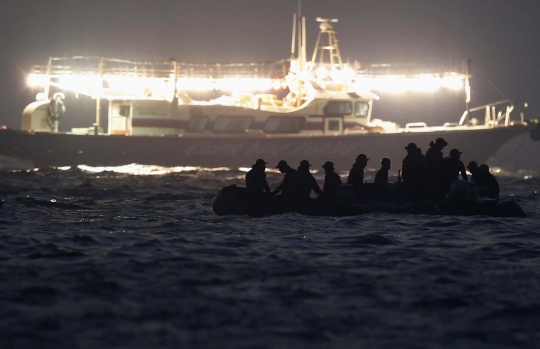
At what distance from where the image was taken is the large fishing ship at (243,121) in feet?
147

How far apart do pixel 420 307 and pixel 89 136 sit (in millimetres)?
36886

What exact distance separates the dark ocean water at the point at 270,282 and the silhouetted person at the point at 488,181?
2.43 meters

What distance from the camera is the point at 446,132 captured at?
45.7m

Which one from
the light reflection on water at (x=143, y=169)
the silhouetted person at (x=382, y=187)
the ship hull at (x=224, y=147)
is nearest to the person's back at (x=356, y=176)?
the silhouetted person at (x=382, y=187)

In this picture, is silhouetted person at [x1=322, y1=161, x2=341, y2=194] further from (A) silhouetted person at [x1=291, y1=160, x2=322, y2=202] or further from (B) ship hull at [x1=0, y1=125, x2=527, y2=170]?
(B) ship hull at [x1=0, y1=125, x2=527, y2=170]

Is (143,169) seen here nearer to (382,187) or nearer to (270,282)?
(382,187)

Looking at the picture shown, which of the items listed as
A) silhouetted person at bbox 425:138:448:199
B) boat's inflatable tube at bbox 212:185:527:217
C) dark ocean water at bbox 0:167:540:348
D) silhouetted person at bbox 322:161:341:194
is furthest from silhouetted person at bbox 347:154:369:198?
silhouetted person at bbox 425:138:448:199

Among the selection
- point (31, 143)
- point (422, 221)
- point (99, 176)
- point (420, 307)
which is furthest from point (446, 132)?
point (420, 307)

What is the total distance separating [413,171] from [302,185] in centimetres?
265

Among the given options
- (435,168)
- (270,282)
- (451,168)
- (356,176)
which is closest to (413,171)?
(435,168)

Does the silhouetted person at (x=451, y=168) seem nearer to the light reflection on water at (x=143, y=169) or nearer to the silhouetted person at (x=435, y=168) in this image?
the silhouetted person at (x=435, y=168)

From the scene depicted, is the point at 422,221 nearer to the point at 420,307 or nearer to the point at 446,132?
the point at 420,307

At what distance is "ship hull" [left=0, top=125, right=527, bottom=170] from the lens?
146 ft

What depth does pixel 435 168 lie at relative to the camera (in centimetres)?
1970
